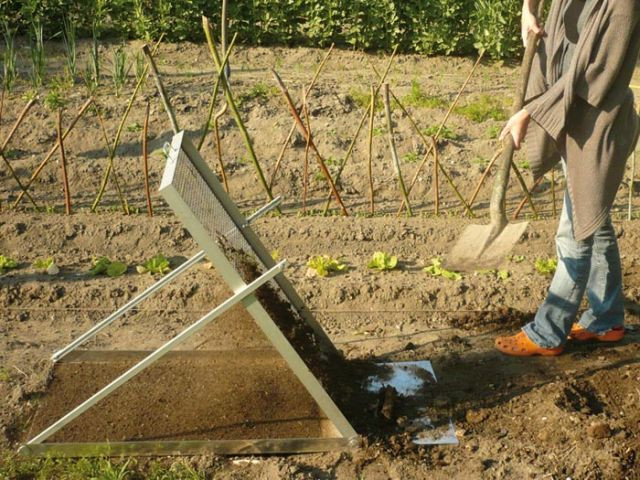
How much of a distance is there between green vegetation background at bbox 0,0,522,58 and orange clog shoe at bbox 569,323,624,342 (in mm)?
5308

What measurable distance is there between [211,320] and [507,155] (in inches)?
64.0

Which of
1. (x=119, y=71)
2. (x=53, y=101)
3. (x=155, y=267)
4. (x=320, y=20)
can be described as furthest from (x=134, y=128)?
(x=320, y=20)

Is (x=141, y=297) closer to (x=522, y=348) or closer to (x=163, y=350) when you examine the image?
(x=163, y=350)

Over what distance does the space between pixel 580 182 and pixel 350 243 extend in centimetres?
209

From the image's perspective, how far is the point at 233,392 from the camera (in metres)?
3.61

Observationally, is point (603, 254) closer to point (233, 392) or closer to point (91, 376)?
point (233, 392)

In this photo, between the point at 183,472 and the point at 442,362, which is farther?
the point at 442,362

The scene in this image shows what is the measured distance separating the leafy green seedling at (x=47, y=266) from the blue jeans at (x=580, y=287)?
2534 millimetres

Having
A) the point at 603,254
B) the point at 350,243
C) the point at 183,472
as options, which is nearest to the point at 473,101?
the point at 350,243

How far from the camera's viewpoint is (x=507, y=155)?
3.92 m

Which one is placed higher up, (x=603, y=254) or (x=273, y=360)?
(x=603, y=254)

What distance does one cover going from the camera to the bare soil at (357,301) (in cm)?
332

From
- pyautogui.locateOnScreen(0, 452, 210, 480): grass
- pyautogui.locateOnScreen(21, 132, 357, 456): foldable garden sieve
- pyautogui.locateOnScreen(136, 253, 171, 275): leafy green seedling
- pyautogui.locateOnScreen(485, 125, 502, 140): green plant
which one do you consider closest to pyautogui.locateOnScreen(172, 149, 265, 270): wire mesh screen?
pyautogui.locateOnScreen(21, 132, 357, 456): foldable garden sieve

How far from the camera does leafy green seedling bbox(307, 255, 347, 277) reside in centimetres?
480
